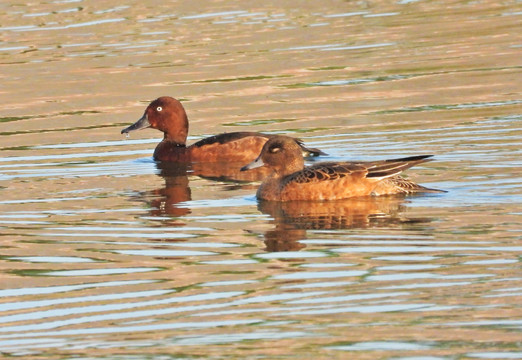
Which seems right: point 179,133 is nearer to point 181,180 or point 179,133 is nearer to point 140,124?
point 140,124

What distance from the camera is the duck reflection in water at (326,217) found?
9594mm

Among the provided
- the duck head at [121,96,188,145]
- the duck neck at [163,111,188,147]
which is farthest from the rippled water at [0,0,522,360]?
the duck neck at [163,111,188,147]

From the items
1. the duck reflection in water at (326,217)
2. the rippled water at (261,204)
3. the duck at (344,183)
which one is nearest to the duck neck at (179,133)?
the rippled water at (261,204)

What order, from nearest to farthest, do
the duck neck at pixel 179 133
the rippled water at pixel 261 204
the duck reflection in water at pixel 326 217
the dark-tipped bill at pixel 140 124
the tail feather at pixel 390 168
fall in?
the rippled water at pixel 261 204
the duck reflection in water at pixel 326 217
the tail feather at pixel 390 168
the duck neck at pixel 179 133
the dark-tipped bill at pixel 140 124

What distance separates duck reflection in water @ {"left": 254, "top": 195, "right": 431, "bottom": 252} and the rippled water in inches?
1.2

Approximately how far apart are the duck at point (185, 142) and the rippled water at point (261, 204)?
31 cm

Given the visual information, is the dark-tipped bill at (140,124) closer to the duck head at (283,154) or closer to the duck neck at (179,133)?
the duck neck at (179,133)

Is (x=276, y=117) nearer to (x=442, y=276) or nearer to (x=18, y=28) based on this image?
(x=442, y=276)

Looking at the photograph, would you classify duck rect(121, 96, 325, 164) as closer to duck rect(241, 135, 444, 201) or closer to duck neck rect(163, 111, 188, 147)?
duck neck rect(163, 111, 188, 147)

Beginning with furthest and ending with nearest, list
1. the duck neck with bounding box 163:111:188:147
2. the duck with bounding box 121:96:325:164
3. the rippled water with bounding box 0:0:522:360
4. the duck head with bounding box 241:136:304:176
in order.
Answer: the duck neck with bounding box 163:111:188:147
the duck with bounding box 121:96:325:164
the duck head with bounding box 241:136:304:176
the rippled water with bounding box 0:0:522:360

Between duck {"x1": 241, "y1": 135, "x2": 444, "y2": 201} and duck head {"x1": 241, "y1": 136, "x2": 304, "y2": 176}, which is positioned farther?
duck head {"x1": 241, "y1": 136, "x2": 304, "y2": 176}

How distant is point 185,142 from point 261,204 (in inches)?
172

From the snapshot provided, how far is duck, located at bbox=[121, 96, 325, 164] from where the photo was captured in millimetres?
14125

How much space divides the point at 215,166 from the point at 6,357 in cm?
777
